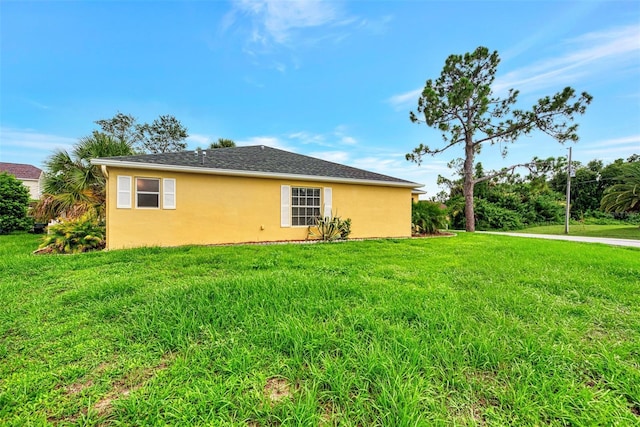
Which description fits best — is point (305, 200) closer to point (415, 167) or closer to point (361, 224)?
point (361, 224)

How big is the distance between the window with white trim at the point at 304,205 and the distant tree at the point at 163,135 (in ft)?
68.5

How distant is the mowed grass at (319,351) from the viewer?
1.67 metres

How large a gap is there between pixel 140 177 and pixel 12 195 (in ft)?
36.7

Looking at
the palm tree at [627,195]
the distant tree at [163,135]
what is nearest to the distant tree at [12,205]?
the distant tree at [163,135]

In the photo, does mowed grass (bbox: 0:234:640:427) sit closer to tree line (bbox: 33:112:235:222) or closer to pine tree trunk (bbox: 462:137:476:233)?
tree line (bbox: 33:112:235:222)

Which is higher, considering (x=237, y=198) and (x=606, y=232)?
(x=237, y=198)

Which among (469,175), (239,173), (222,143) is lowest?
(239,173)

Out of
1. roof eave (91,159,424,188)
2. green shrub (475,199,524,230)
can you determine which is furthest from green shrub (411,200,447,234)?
green shrub (475,199,524,230)

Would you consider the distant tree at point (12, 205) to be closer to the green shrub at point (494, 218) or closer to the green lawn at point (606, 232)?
the green shrub at point (494, 218)

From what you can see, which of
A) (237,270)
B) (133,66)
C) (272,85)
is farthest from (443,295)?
(133,66)

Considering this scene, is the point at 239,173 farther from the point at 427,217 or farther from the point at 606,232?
the point at 606,232

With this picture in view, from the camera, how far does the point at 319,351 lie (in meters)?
2.28

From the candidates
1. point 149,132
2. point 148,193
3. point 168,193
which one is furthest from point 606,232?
point 149,132

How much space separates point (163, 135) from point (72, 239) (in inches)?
831
